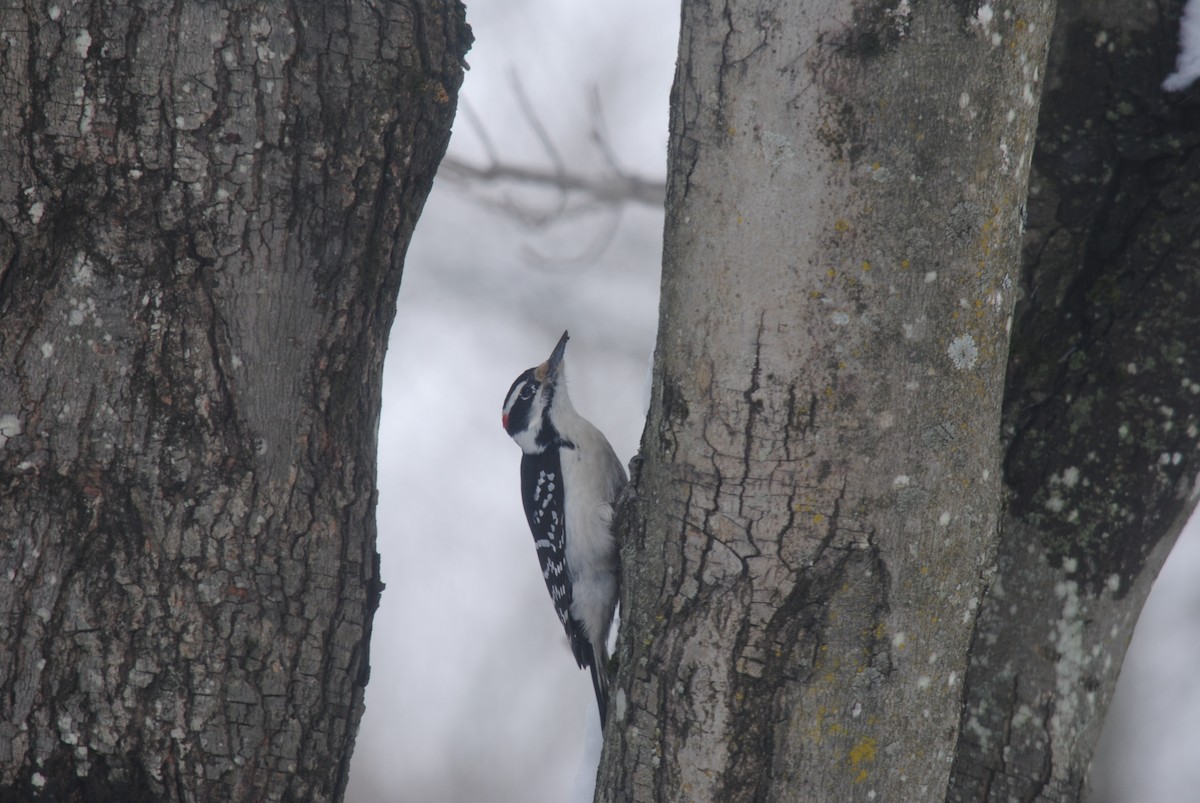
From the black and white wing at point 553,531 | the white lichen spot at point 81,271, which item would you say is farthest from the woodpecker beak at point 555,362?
the white lichen spot at point 81,271

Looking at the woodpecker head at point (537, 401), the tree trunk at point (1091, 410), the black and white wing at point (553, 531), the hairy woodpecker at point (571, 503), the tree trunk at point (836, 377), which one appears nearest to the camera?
the tree trunk at point (836, 377)

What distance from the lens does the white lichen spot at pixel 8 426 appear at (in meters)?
1.80

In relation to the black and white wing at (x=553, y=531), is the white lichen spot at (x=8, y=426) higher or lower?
lower

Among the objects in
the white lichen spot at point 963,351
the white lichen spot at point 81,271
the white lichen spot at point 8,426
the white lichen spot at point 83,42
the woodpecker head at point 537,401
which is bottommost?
the white lichen spot at point 8,426

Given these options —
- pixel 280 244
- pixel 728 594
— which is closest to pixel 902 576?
pixel 728 594

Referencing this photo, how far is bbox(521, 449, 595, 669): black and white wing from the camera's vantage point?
3.90m

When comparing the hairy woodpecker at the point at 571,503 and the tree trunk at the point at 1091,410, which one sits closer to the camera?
the tree trunk at the point at 1091,410

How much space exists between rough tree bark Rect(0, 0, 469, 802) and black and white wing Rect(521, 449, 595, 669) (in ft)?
6.33

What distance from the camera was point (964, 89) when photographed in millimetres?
1510

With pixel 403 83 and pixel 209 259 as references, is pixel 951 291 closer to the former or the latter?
pixel 403 83

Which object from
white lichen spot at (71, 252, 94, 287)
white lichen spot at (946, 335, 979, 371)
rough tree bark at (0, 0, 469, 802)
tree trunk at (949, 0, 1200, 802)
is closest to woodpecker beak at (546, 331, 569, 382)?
rough tree bark at (0, 0, 469, 802)

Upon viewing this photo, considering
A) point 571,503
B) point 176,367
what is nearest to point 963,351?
point 176,367

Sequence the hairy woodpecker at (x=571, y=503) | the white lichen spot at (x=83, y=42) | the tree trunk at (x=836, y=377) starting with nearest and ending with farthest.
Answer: the tree trunk at (x=836, y=377) < the white lichen spot at (x=83, y=42) < the hairy woodpecker at (x=571, y=503)

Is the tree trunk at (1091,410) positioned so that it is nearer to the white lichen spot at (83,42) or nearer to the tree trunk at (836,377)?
the tree trunk at (836,377)
